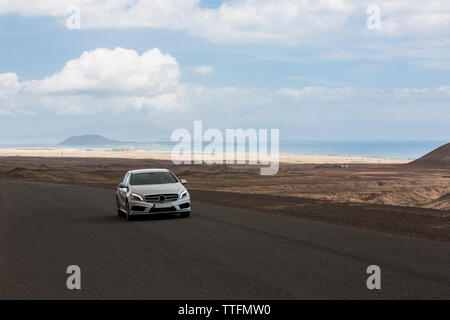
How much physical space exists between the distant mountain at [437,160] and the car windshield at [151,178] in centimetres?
→ 6370

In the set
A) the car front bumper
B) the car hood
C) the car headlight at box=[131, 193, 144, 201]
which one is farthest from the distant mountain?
the car headlight at box=[131, 193, 144, 201]

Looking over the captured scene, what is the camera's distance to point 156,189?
18.1 metres

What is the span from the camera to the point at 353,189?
126ft

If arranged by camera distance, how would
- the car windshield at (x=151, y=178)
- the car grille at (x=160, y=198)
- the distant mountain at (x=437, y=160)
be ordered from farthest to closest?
the distant mountain at (x=437, y=160) < the car windshield at (x=151, y=178) < the car grille at (x=160, y=198)

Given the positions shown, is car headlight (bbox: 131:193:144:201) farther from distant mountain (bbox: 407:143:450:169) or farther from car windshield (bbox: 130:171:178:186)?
distant mountain (bbox: 407:143:450:169)

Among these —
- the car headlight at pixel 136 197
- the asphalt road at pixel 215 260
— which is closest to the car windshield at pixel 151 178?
the car headlight at pixel 136 197

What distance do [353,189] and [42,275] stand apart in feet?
103

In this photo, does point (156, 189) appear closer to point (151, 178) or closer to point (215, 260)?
point (151, 178)

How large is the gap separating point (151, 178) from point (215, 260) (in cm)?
926

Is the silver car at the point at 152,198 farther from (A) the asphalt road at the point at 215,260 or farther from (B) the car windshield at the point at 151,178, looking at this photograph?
(A) the asphalt road at the point at 215,260

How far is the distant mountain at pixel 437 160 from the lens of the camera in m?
78.1

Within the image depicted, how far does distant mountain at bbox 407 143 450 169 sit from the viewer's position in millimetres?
78125

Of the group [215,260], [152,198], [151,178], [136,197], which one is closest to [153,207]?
[152,198]
